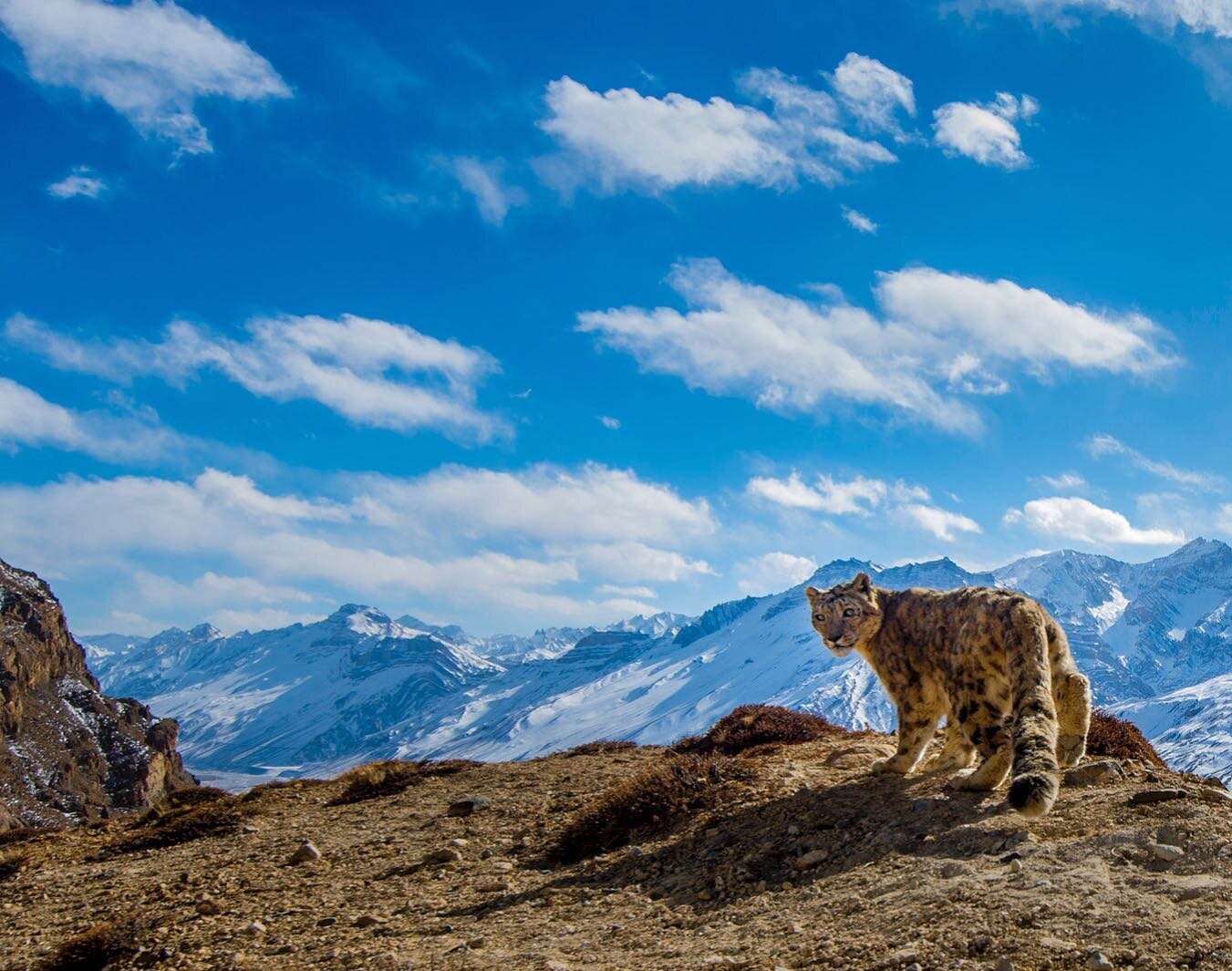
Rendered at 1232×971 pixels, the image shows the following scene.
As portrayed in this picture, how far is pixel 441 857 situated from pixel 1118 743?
1060 cm

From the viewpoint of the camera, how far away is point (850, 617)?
14.5 m

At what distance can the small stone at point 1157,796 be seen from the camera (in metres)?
9.77

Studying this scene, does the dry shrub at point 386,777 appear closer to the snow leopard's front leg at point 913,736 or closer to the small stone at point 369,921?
the small stone at point 369,921

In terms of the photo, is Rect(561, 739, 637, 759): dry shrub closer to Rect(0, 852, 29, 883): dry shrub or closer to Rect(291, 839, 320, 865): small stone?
Rect(291, 839, 320, 865): small stone

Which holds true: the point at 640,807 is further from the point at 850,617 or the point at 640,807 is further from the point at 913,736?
the point at 850,617

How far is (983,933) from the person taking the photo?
24.0 feet

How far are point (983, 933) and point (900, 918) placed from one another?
0.83 m

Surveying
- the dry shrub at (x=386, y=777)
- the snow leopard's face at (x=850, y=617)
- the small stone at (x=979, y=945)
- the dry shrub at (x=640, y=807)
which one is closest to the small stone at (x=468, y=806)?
the dry shrub at (x=640, y=807)

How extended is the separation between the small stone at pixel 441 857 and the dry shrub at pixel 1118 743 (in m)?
9.60

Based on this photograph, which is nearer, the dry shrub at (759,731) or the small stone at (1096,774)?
the small stone at (1096,774)

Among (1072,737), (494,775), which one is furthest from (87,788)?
(1072,737)

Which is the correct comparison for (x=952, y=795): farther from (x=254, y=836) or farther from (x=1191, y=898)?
(x=254, y=836)

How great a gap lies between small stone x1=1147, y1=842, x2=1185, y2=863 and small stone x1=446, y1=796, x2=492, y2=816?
10.2 meters

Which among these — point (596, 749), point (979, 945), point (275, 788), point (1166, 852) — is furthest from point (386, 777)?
point (1166, 852)
